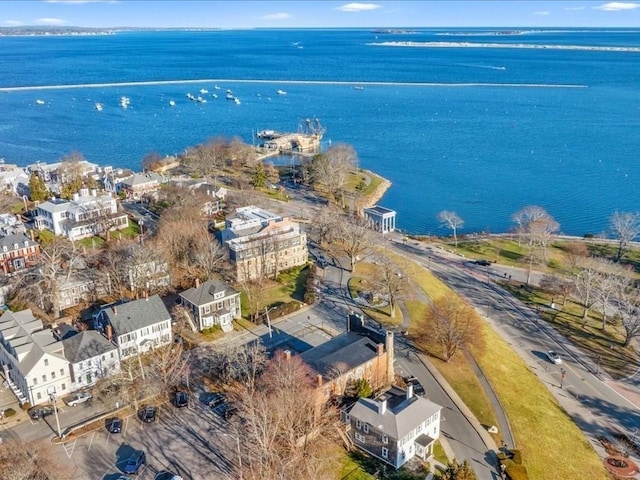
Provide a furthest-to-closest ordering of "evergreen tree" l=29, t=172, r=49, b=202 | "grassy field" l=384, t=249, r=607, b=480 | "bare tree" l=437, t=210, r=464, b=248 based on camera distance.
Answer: "evergreen tree" l=29, t=172, r=49, b=202 < "bare tree" l=437, t=210, r=464, b=248 < "grassy field" l=384, t=249, r=607, b=480

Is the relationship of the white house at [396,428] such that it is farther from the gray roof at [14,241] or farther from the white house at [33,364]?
the gray roof at [14,241]

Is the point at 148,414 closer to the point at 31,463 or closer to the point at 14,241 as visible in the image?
the point at 31,463

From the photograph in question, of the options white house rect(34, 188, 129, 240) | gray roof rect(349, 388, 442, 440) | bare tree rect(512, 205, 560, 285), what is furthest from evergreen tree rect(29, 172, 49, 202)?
bare tree rect(512, 205, 560, 285)

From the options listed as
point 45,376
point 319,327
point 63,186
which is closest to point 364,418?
point 319,327

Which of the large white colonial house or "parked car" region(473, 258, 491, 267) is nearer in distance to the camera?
the large white colonial house

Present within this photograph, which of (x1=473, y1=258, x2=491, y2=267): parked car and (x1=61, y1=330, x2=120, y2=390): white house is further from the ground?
(x1=61, y1=330, x2=120, y2=390): white house

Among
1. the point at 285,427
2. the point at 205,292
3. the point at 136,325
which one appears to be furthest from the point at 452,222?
the point at 285,427

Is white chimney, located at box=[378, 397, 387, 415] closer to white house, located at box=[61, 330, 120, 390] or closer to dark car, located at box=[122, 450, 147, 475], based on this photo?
dark car, located at box=[122, 450, 147, 475]
